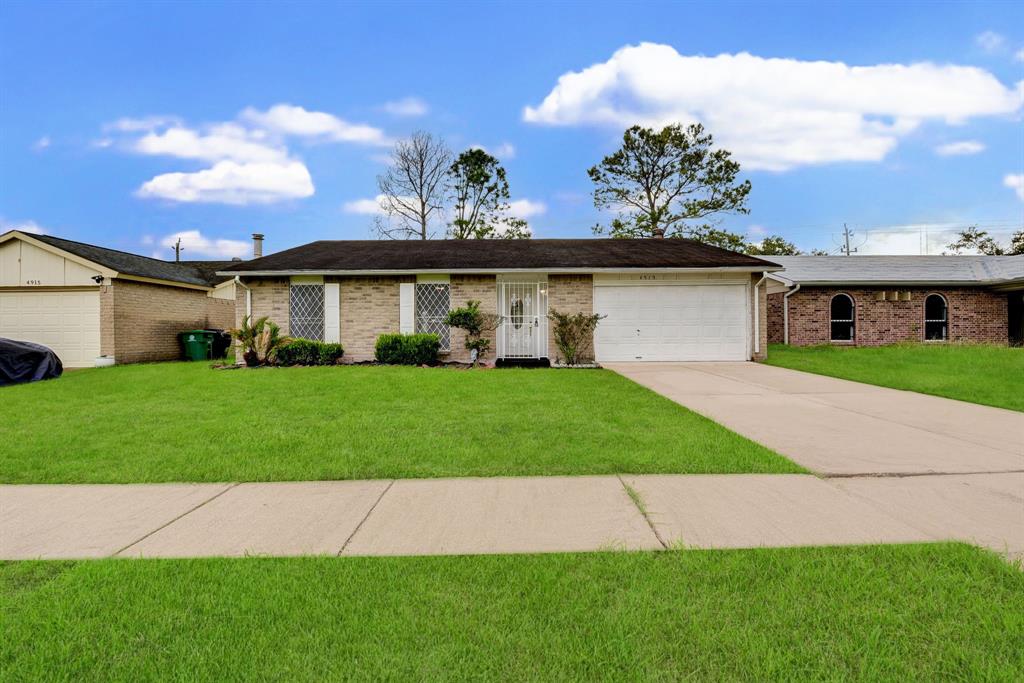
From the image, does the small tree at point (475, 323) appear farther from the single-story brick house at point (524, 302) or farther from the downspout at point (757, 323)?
the downspout at point (757, 323)

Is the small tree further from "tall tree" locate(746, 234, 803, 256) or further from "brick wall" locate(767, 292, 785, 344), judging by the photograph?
"tall tree" locate(746, 234, 803, 256)

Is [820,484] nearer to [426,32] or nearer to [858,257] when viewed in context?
[426,32]

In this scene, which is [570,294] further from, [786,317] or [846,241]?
[846,241]

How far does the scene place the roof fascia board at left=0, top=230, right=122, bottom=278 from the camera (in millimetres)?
14625

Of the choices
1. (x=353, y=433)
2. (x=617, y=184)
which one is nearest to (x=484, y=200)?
(x=617, y=184)

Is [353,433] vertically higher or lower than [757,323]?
lower

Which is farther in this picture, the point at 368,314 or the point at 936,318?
the point at 936,318

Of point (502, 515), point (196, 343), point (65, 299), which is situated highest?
point (65, 299)

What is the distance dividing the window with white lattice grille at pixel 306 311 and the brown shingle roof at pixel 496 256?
2.59ft

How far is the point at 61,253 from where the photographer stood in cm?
1470

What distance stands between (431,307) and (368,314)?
191cm

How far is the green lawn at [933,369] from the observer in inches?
353

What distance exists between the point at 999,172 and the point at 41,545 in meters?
28.8

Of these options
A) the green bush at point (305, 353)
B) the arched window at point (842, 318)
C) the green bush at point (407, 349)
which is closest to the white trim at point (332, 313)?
the green bush at point (305, 353)
